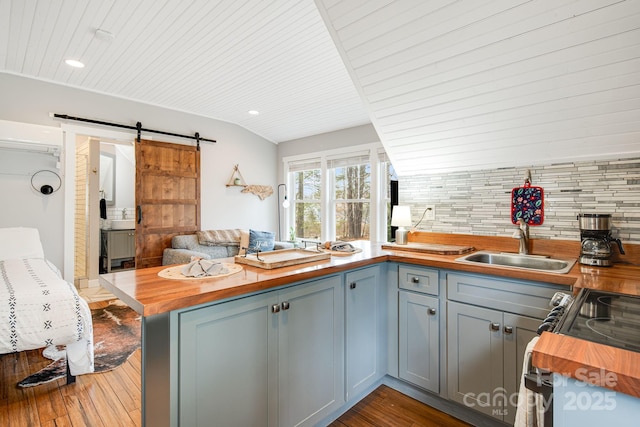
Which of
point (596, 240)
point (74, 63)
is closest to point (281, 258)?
point (596, 240)

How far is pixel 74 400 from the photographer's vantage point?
207 centimetres

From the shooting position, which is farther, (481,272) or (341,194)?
(341,194)

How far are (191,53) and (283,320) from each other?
255 centimetres

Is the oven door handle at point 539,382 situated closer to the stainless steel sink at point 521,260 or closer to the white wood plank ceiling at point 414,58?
the stainless steel sink at point 521,260

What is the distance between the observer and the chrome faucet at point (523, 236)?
2172 mm

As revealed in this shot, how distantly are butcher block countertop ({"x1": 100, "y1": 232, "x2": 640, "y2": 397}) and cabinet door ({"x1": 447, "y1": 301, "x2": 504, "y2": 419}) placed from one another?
26 cm

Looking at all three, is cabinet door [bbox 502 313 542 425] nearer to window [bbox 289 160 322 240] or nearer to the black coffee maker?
the black coffee maker

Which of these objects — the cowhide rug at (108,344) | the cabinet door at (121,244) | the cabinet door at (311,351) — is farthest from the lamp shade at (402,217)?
the cabinet door at (121,244)

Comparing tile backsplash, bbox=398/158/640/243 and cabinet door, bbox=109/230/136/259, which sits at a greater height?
tile backsplash, bbox=398/158/640/243

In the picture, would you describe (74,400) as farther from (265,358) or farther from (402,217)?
(402,217)

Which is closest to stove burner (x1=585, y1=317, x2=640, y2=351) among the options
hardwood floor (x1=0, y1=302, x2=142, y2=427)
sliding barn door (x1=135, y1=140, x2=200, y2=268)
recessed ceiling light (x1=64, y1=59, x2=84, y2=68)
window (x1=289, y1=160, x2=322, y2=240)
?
hardwood floor (x1=0, y1=302, x2=142, y2=427)

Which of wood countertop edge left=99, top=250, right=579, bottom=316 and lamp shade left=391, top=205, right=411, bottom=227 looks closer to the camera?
wood countertop edge left=99, top=250, right=579, bottom=316

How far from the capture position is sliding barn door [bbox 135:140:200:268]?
427cm

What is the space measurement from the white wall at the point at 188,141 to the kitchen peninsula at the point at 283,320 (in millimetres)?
3267
